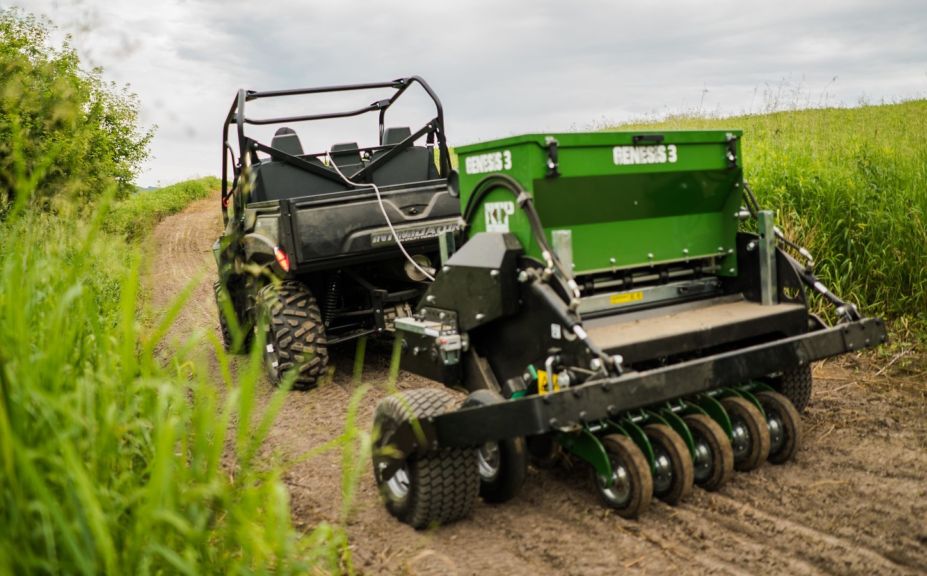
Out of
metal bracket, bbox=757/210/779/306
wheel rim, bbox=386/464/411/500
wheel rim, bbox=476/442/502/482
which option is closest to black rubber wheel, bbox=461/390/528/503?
wheel rim, bbox=476/442/502/482

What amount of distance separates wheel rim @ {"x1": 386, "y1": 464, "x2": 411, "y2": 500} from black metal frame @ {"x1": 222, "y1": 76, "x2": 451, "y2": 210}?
335 cm

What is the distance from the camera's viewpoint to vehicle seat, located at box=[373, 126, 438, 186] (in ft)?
22.3

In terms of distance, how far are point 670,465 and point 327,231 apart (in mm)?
3024

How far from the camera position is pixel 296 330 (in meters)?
5.64

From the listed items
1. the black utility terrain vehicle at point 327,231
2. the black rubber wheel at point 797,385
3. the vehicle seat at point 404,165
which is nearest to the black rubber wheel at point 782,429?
the black rubber wheel at point 797,385

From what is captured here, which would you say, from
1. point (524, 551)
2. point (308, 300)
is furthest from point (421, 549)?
point (308, 300)

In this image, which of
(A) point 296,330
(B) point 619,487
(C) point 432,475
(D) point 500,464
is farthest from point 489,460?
(A) point 296,330

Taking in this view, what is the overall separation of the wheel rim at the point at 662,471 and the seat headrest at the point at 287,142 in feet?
13.4

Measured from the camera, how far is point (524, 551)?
3154mm

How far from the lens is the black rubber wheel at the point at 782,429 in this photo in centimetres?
374

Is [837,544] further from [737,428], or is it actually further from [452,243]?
[452,243]

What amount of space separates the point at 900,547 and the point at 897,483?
651 mm

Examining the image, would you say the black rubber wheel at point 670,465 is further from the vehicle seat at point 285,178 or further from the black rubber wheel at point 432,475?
the vehicle seat at point 285,178

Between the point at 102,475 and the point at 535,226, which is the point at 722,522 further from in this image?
the point at 102,475
